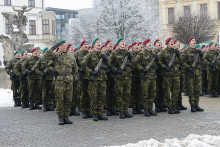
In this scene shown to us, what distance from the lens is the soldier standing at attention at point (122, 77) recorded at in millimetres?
9102

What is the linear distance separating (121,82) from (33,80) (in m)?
4.06

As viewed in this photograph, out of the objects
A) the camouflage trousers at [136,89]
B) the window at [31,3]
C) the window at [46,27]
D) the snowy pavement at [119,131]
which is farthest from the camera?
the window at [46,27]

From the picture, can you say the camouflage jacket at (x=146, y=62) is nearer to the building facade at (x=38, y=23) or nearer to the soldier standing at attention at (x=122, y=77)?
the soldier standing at attention at (x=122, y=77)

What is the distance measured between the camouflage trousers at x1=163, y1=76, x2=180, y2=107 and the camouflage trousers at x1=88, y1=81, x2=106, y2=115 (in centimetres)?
199

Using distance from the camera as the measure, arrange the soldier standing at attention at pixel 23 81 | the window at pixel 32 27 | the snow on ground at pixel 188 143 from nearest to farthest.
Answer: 1. the snow on ground at pixel 188 143
2. the soldier standing at attention at pixel 23 81
3. the window at pixel 32 27

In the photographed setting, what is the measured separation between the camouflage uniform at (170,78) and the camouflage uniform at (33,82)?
4.72 meters

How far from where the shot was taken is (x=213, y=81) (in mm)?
13672

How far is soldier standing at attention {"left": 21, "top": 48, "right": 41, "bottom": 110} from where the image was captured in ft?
38.3

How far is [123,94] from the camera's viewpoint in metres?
9.23

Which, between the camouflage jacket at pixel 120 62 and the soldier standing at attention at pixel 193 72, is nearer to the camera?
the camouflage jacket at pixel 120 62

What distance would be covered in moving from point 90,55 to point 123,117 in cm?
199

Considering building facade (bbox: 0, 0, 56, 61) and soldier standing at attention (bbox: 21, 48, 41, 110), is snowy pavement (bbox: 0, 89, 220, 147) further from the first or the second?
building facade (bbox: 0, 0, 56, 61)

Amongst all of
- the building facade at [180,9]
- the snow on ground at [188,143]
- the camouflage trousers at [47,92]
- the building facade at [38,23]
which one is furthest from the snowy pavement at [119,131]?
the building facade at [38,23]

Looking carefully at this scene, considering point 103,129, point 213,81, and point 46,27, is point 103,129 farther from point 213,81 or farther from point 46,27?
point 46,27
